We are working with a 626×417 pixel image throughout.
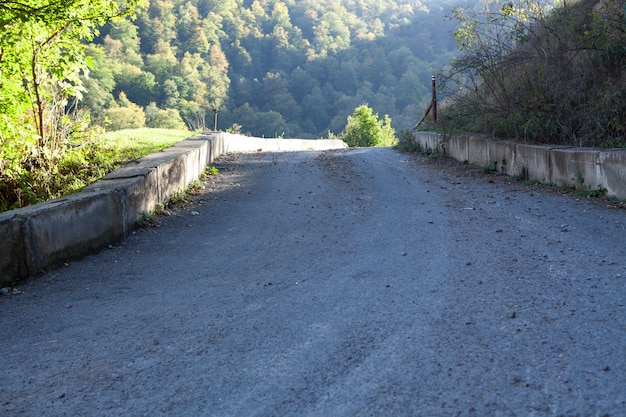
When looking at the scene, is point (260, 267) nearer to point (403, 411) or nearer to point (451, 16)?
point (403, 411)

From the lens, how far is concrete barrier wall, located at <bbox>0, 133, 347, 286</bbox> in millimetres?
4992

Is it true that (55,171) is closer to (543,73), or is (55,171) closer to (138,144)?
(138,144)

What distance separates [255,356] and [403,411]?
3.37 feet

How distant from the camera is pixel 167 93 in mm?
60719

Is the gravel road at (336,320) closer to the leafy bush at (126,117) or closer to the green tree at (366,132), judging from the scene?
the green tree at (366,132)

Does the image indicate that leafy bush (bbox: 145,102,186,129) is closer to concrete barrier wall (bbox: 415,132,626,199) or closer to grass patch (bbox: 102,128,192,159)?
grass patch (bbox: 102,128,192,159)

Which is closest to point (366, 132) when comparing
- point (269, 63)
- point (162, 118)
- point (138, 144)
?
point (162, 118)

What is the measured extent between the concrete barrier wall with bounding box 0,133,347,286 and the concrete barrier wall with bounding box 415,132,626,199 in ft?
18.5

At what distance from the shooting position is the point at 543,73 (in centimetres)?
1066

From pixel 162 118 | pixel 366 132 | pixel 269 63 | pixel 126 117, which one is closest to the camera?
pixel 366 132

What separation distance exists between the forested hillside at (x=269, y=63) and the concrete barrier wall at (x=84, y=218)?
144 feet

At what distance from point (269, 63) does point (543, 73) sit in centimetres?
7765

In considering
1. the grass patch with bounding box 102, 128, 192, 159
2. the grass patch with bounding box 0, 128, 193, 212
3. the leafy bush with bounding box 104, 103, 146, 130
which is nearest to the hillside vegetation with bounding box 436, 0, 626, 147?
the grass patch with bounding box 102, 128, 192, 159

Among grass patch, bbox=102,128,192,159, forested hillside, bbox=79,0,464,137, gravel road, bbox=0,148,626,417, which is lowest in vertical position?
gravel road, bbox=0,148,626,417
